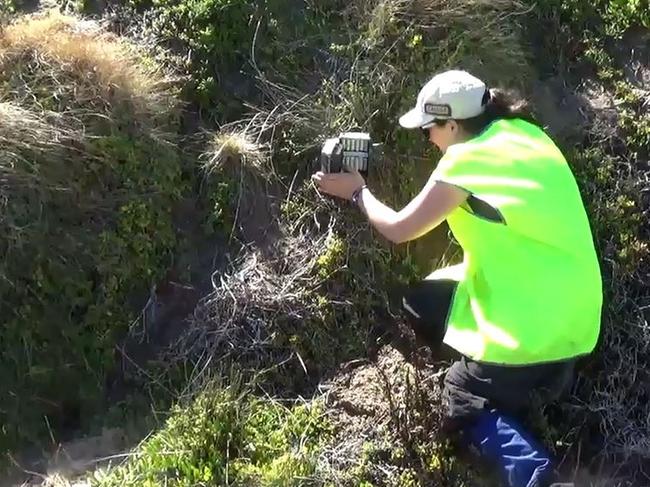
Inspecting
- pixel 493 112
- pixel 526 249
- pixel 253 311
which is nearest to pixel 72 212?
pixel 253 311

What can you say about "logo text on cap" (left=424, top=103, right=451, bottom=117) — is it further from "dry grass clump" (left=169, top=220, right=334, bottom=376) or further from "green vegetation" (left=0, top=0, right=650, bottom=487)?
"dry grass clump" (left=169, top=220, right=334, bottom=376)

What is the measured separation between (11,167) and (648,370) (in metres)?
2.92

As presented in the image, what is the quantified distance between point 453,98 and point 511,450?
53.4 inches

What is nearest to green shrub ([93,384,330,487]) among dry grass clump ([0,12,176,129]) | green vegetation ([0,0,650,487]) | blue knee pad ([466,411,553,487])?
green vegetation ([0,0,650,487])

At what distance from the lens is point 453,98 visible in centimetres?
372

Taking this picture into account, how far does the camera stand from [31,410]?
4.11 meters

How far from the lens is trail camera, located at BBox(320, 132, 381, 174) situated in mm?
4188

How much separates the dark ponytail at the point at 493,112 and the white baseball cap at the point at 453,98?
24 mm

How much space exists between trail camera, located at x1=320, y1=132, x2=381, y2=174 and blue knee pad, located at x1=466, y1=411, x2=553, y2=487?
124cm

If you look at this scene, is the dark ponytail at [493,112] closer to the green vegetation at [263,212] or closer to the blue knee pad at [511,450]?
the green vegetation at [263,212]

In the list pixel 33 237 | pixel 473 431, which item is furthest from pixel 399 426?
pixel 33 237

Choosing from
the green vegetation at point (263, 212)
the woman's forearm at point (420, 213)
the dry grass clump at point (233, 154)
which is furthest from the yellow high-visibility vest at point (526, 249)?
the dry grass clump at point (233, 154)

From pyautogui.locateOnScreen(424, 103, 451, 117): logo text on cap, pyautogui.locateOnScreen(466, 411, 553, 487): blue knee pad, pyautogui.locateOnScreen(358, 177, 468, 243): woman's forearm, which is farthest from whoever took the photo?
pyautogui.locateOnScreen(424, 103, 451, 117): logo text on cap

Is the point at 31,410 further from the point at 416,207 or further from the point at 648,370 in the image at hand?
the point at 648,370
